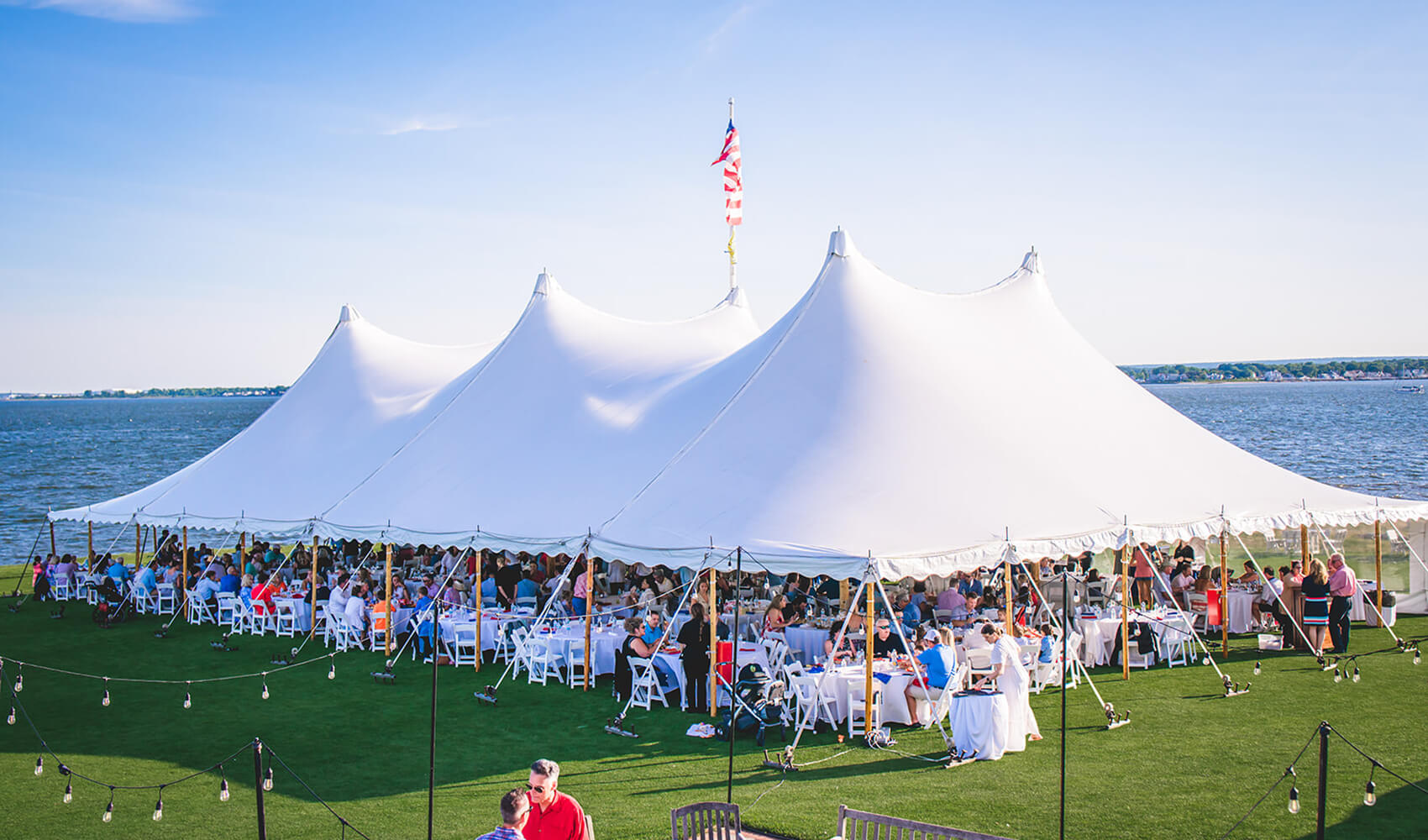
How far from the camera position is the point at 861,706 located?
10898mm

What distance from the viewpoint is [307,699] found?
41.4 feet

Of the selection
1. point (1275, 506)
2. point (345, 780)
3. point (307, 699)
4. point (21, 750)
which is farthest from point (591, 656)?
point (1275, 506)

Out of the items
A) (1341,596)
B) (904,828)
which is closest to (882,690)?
(904,828)

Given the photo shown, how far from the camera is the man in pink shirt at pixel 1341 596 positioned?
13.7 m

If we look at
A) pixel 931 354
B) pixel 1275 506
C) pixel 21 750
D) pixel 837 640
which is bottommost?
pixel 21 750

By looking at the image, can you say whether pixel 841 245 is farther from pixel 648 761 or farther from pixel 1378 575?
pixel 1378 575

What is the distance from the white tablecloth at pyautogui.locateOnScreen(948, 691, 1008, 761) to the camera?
982 centimetres

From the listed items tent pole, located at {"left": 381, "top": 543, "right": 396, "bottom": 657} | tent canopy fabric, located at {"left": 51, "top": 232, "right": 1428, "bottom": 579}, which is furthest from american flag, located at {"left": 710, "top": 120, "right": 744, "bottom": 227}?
tent pole, located at {"left": 381, "top": 543, "right": 396, "bottom": 657}

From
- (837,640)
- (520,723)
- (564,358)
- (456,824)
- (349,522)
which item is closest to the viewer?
(456,824)

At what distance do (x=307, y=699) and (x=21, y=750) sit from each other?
2.86 m

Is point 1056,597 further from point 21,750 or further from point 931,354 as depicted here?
point 21,750

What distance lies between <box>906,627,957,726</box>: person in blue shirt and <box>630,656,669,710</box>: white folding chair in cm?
283

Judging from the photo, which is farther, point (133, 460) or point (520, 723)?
point (133, 460)

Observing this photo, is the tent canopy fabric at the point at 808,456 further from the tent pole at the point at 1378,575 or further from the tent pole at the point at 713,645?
the tent pole at the point at 1378,575
